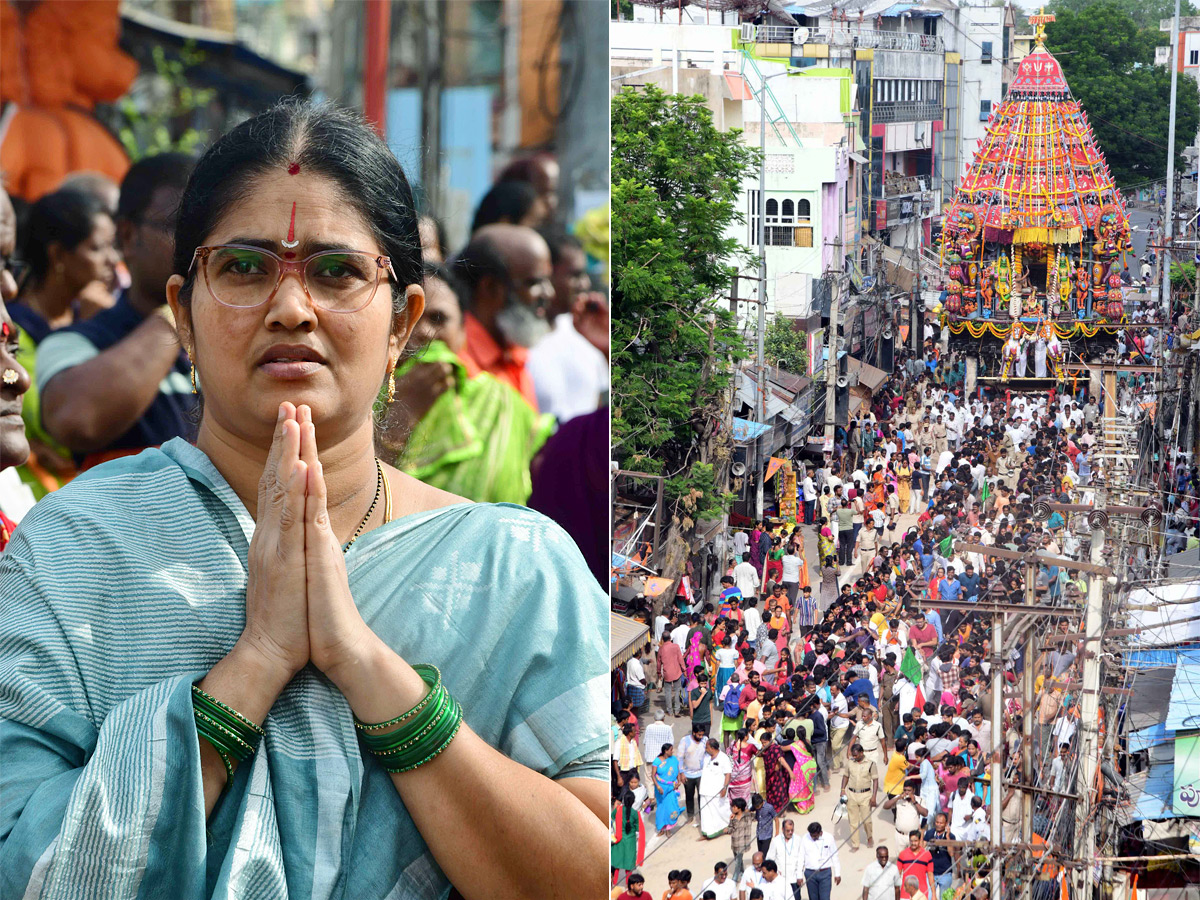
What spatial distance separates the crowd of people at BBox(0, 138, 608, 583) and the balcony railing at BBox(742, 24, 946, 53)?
7.50 m

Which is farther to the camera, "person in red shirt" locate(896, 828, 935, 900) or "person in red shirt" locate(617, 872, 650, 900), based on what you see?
"person in red shirt" locate(896, 828, 935, 900)

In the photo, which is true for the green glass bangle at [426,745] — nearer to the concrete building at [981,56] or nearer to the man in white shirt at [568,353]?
the man in white shirt at [568,353]

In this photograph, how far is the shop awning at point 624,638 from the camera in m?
6.11

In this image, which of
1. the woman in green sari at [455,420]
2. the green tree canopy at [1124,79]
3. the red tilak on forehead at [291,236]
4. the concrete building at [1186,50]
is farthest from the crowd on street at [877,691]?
the red tilak on forehead at [291,236]

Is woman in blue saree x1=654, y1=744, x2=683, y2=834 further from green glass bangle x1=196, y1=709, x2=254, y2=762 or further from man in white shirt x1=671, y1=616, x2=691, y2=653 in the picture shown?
green glass bangle x1=196, y1=709, x2=254, y2=762

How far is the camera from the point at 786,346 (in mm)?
10961

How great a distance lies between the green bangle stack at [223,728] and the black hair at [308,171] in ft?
1.63

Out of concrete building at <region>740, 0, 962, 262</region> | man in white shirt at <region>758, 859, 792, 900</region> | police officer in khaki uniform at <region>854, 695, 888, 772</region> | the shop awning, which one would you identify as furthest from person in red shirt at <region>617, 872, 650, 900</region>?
concrete building at <region>740, 0, 962, 262</region>

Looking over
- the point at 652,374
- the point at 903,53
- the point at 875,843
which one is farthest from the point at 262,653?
the point at 903,53

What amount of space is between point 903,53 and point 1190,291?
260cm

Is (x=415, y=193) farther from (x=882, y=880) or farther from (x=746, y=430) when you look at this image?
(x=746, y=430)

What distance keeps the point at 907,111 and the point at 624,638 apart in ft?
17.3

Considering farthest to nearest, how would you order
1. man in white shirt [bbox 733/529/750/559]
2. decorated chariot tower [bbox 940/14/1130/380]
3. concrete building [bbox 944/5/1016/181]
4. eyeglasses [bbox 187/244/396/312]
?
man in white shirt [bbox 733/529/750/559] < decorated chariot tower [bbox 940/14/1130/380] < concrete building [bbox 944/5/1016/181] < eyeglasses [bbox 187/244/396/312]

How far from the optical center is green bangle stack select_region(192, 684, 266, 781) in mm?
1437
